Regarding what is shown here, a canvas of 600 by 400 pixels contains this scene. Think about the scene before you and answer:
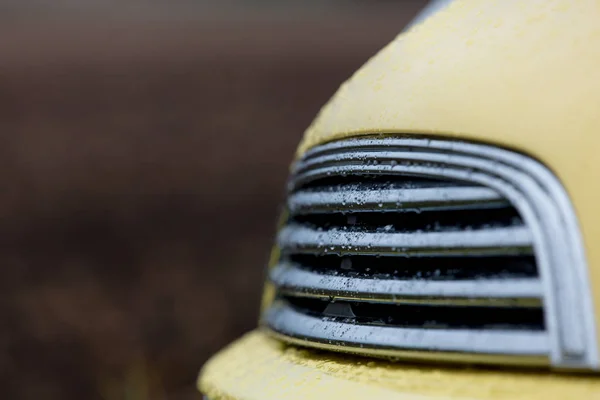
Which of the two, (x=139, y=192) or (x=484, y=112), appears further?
(x=139, y=192)

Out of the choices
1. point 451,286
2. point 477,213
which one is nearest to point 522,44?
point 477,213

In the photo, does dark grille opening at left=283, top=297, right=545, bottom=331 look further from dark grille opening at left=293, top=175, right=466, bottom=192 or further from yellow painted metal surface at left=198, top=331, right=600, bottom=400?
dark grille opening at left=293, top=175, right=466, bottom=192

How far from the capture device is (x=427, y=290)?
1566 mm

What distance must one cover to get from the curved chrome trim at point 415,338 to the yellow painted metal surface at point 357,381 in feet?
0.13

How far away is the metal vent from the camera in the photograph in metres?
1.42

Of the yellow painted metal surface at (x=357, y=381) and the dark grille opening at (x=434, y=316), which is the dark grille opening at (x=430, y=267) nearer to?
the dark grille opening at (x=434, y=316)

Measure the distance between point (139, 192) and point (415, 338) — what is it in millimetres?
8276

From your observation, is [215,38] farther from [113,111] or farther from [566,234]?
[566,234]

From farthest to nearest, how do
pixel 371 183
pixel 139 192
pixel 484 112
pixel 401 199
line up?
pixel 139 192
pixel 371 183
pixel 401 199
pixel 484 112

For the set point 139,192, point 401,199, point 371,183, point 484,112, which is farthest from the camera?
point 139,192

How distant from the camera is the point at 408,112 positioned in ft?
5.49

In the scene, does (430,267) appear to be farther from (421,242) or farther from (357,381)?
(357,381)

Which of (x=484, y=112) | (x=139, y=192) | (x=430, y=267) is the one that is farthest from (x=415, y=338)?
(x=139, y=192)

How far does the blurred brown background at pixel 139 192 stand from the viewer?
6719mm
